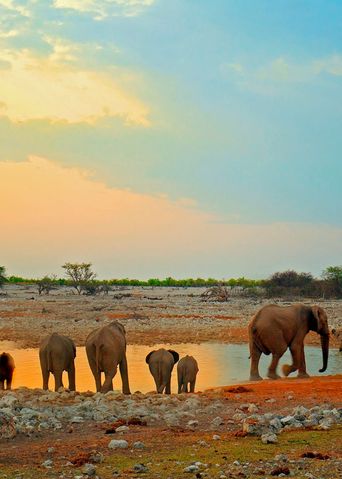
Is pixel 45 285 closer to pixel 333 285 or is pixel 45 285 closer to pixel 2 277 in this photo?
pixel 2 277

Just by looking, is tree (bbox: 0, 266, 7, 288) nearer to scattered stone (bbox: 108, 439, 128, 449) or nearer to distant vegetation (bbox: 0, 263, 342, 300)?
distant vegetation (bbox: 0, 263, 342, 300)

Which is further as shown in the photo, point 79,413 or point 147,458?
→ point 79,413

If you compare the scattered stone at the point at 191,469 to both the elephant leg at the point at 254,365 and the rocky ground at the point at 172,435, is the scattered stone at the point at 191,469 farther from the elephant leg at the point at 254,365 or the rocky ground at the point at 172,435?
the elephant leg at the point at 254,365

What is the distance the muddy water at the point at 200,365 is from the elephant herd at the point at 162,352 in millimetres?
1356

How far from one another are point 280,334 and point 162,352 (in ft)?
14.2

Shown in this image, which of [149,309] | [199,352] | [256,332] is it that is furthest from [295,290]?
[256,332]

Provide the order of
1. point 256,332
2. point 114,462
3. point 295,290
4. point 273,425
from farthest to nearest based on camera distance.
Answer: point 295,290
point 256,332
point 273,425
point 114,462

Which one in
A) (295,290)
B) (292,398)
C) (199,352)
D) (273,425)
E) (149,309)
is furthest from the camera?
(295,290)

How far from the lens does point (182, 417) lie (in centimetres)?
1184

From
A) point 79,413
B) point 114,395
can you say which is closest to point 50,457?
point 79,413

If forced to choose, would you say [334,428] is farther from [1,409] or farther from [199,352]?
[199,352]

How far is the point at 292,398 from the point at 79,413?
4407mm

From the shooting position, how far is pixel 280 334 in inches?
837

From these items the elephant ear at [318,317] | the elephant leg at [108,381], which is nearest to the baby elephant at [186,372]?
the elephant leg at [108,381]
